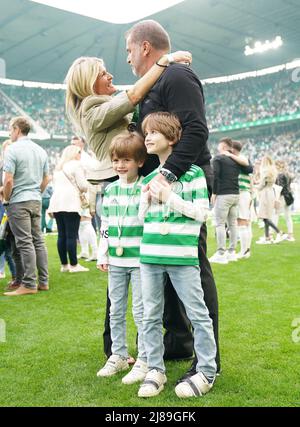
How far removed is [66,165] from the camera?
275 inches

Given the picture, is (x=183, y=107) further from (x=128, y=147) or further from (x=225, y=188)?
(x=225, y=188)

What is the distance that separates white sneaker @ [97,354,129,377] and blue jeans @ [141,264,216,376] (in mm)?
Answer: 365

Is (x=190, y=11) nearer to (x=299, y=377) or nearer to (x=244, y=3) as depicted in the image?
(x=244, y=3)

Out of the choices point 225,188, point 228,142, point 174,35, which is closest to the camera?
point 225,188

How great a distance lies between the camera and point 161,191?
2547 mm

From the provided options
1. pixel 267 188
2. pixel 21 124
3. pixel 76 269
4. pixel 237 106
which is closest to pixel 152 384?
pixel 21 124

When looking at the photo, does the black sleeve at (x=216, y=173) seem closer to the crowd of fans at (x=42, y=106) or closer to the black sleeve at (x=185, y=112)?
the black sleeve at (x=185, y=112)

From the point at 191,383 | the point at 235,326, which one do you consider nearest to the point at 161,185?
the point at 191,383

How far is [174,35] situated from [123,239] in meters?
33.2

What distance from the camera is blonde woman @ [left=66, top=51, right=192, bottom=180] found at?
9.23 feet

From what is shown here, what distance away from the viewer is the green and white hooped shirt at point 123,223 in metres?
2.87

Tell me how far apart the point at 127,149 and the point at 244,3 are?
91.1 ft

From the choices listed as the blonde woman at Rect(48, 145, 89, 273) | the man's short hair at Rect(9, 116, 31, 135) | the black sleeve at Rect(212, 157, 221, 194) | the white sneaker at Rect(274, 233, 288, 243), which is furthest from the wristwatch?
the white sneaker at Rect(274, 233, 288, 243)

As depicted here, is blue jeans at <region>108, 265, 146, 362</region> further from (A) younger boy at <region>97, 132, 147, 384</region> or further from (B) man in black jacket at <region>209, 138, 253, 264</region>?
(B) man in black jacket at <region>209, 138, 253, 264</region>
